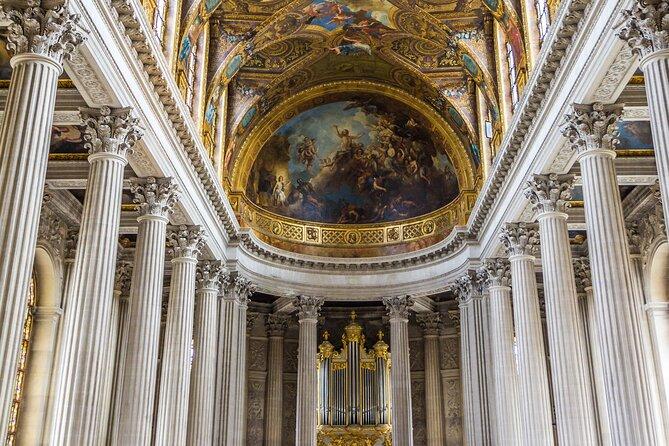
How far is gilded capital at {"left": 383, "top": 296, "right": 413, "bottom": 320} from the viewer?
2902 cm

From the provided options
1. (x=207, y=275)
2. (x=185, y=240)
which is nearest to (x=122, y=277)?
(x=207, y=275)

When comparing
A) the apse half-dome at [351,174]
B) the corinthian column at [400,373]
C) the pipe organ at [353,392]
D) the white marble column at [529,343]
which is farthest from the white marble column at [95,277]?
the pipe organ at [353,392]

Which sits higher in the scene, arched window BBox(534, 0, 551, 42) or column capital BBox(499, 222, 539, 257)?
arched window BBox(534, 0, 551, 42)

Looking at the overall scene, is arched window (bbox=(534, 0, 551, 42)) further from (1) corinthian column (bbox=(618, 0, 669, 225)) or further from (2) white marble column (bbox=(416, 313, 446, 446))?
(2) white marble column (bbox=(416, 313, 446, 446))

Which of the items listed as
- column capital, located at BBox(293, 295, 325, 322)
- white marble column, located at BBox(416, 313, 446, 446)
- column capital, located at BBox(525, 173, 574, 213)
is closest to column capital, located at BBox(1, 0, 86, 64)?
column capital, located at BBox(525, 173, 574, 213)

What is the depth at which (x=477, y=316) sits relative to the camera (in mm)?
25828

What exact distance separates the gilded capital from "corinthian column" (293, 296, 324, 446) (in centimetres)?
274

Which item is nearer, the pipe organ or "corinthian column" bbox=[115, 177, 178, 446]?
"corinthian column" bbox=[115, 177, 178, 446]

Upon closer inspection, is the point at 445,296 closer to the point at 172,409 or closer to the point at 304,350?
the point at 304,350

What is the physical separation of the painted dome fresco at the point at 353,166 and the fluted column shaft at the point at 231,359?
432cm

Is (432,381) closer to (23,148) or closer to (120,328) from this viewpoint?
(120,328)

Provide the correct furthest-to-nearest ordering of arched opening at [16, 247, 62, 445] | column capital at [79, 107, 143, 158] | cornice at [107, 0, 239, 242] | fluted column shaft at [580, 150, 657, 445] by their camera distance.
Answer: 1. arched opening at [16, 247, 62, 445]
2. column capital at [79, 107, 143, 158]
3. cornice at [107, 0, 239, 242]
4. fluted column shaft at [580, 150, 657, 445]

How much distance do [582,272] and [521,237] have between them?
5351mm

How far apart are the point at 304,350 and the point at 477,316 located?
6959 millimetres
